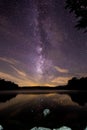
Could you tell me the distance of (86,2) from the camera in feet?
56.7

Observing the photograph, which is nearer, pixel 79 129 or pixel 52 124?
pixel 79 129

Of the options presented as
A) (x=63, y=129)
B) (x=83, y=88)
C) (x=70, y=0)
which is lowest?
(x=63, y=129)

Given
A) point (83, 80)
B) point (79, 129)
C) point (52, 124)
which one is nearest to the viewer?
point (79, 129)

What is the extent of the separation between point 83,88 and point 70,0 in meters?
140

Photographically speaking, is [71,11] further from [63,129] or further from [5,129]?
[5,129]

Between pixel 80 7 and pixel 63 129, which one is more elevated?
pixel 80 7

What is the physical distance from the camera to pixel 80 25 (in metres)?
17.9

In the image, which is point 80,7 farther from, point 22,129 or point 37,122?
point 37,122

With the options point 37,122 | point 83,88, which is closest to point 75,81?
point 83,88

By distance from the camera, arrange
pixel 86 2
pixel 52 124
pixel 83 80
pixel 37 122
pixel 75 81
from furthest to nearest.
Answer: pixel 75 81 < pixel 83 80 < pixel 37 122 < pixel 52 124 < pixel 86 2

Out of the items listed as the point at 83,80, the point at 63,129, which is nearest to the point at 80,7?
the point at 63,129

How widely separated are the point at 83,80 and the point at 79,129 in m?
127

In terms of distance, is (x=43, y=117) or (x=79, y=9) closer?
(x=79, y=9)

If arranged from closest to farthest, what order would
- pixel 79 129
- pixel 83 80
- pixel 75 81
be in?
pixel 79 129
pixel 83 80
pixel 75 81
